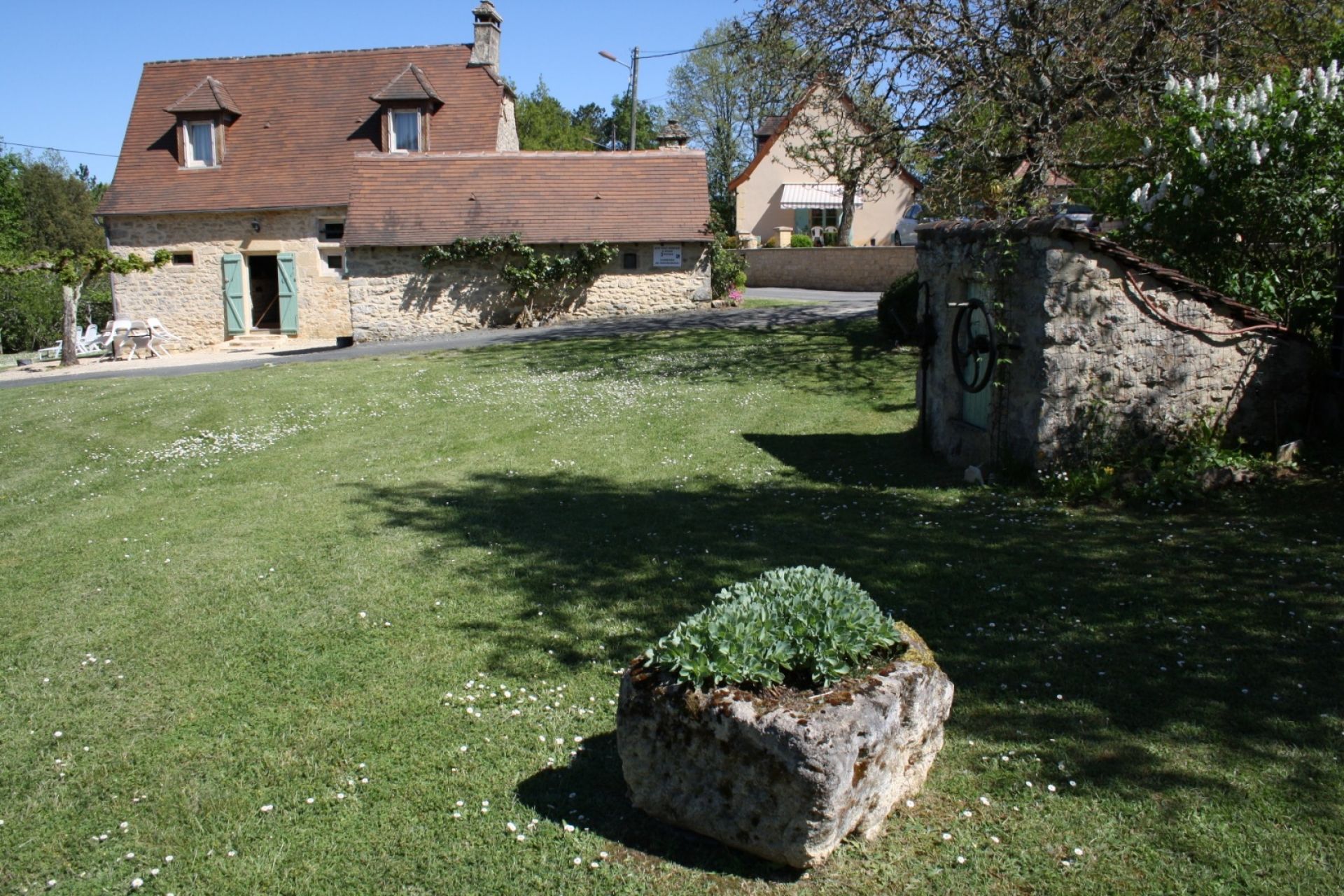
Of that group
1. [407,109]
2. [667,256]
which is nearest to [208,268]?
[407,109]

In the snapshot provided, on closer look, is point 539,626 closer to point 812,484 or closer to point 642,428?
point 812,484

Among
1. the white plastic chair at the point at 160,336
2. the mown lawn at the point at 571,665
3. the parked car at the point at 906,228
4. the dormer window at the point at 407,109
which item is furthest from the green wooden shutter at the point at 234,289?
the parked car at the point at 906,228

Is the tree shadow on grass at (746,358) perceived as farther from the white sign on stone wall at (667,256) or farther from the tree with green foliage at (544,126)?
the tree with green foliage at (544,126)

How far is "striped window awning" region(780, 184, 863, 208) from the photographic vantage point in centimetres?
4078

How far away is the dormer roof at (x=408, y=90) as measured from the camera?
27.1 meters

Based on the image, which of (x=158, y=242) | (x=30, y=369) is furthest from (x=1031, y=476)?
(x=158, y=242)

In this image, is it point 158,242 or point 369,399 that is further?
point 158,242

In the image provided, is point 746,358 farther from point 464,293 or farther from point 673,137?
point 673,137

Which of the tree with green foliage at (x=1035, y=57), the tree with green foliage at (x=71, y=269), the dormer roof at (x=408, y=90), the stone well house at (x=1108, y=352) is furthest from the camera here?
the dormer roof at (x=408, y=90)

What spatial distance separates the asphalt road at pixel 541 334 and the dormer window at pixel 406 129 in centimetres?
713

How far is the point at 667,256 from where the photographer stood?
23.4 metres

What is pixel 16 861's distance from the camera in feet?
11.8

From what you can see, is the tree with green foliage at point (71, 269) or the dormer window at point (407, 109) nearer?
the tree with green foliage at point (71, 269)

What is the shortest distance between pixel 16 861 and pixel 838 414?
9.55m
